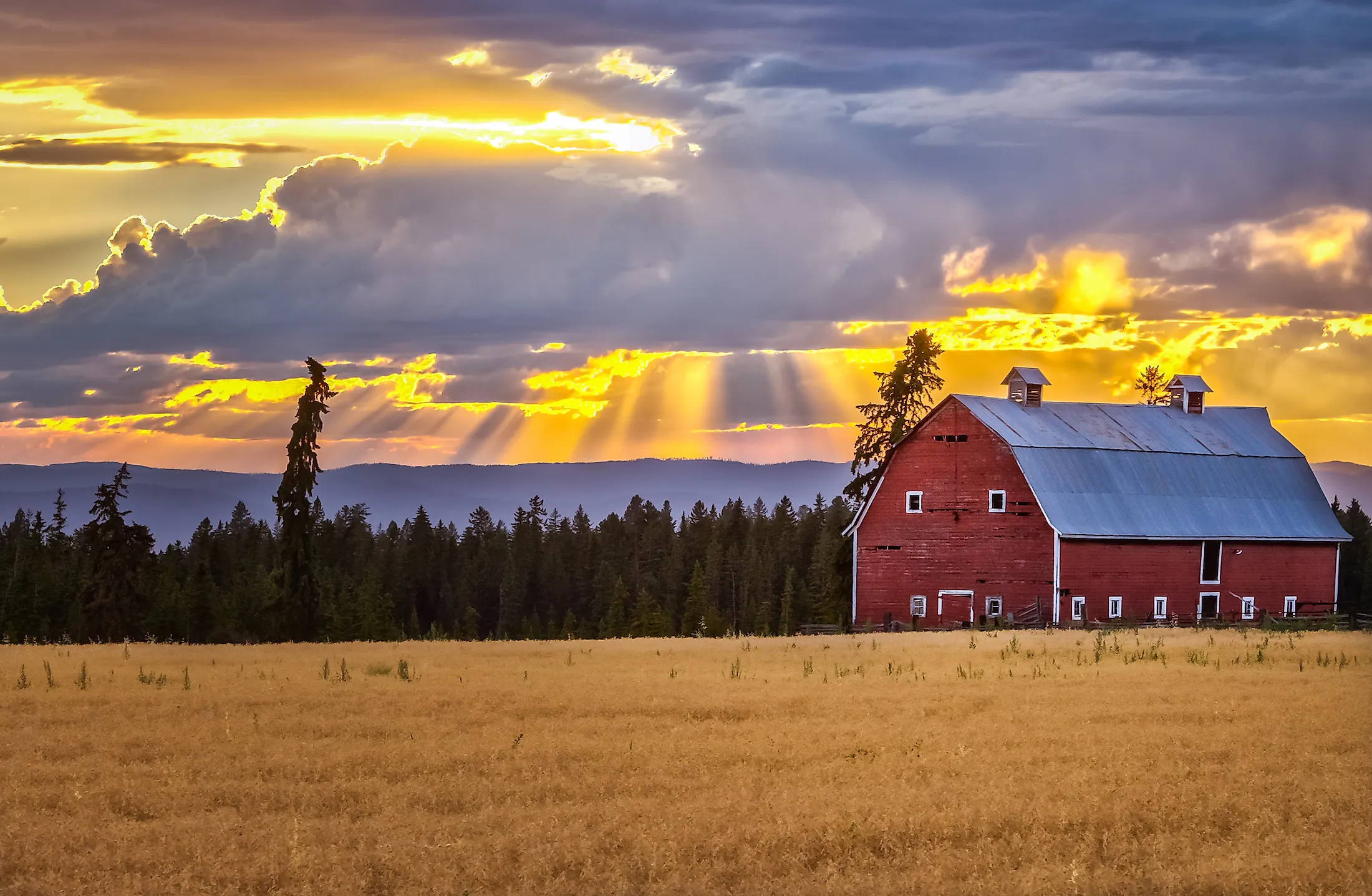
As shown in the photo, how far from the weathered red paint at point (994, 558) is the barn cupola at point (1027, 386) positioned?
21.5 feet

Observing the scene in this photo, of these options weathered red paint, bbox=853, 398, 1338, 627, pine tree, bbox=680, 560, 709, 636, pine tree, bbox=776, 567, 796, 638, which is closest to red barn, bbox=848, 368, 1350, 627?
weathered red paint, bbox=853, 398, 1338, 627

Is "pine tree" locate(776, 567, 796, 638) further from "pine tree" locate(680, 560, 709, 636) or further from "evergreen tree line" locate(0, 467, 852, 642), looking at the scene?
"pine tree" locate(680, 560, 709, 636)

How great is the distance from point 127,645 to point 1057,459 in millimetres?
37814

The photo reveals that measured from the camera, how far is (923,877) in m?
14.7

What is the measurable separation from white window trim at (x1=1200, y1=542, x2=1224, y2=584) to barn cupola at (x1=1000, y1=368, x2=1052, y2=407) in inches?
386

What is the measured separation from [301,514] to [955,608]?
28814 millimetres

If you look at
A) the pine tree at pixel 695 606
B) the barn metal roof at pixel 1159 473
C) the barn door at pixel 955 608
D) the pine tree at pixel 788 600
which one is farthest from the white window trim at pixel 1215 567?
the pine tree at pixel 695 606

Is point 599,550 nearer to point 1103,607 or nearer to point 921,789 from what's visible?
point 1103,607

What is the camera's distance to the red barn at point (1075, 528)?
192 feet

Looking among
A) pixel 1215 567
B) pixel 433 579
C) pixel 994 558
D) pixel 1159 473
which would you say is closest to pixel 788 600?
pixel 433 579

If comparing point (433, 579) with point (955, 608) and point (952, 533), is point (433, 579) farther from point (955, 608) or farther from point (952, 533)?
point (955, 608)

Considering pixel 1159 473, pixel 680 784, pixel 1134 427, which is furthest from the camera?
pixel 1134 427

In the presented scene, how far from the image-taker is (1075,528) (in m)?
58.1

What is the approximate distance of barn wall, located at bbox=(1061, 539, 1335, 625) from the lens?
58.1 m
